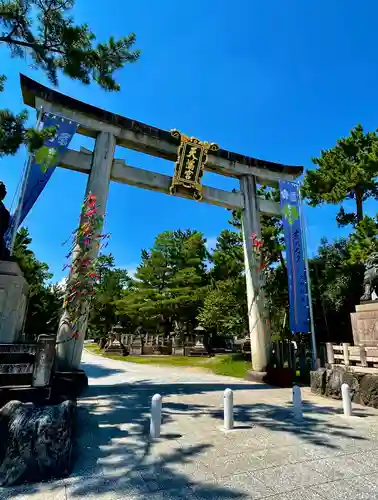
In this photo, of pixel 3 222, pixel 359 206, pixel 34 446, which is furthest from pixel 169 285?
pixel 34 446

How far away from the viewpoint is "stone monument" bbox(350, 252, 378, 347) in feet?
26.2

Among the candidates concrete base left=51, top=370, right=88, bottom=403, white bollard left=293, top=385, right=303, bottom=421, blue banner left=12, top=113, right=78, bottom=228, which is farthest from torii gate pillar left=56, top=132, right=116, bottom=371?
white bollard left=293, top=385, right=303, bottom=421

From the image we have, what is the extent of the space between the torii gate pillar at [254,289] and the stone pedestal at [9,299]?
7900 mm

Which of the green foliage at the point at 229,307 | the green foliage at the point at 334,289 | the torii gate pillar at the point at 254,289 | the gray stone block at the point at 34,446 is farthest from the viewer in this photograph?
the green foliage at the point at 229,307

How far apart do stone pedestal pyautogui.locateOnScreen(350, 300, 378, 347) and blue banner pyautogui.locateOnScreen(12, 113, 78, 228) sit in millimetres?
10125

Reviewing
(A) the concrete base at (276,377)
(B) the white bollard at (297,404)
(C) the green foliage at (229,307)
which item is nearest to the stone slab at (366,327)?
(A) the concrete base at (276,377)

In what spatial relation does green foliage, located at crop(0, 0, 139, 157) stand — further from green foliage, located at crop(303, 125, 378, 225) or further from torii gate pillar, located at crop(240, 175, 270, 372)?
green foliage, located at crop(303, 125, 378, 225)

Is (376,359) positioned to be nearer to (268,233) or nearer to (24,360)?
(24,360)

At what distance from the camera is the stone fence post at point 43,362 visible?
4.43 m

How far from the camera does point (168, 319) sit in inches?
1200

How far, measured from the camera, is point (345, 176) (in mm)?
16750

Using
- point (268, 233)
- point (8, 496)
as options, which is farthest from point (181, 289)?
point (8, 496)

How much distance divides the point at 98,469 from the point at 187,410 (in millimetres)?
3119

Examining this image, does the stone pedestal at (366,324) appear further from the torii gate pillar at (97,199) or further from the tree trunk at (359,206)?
the tree trunk at (359,206)
